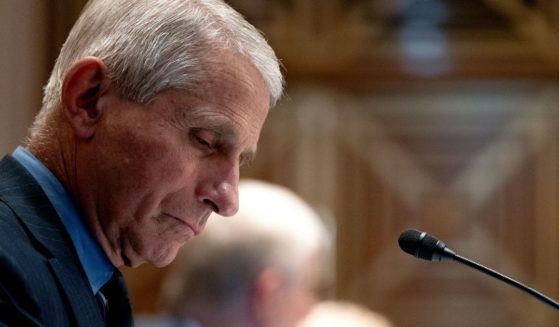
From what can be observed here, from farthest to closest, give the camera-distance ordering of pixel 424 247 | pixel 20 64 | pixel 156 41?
pixel 20 64
pixel 424 247
pixel 156 41

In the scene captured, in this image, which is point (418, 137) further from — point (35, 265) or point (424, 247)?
point (35, 265)

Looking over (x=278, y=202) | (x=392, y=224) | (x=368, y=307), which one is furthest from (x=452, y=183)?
(x=278, y=202)

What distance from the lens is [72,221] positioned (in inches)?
75.6

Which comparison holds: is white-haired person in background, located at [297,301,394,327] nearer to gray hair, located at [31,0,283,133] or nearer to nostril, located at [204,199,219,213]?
nostril, located at [204,199,219,213]

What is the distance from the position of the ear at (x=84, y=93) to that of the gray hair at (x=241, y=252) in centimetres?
120

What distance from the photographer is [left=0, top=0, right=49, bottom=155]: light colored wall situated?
5.56m

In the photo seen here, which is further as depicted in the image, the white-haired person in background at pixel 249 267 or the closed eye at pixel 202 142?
the white-haired person in background at pixel 249 267

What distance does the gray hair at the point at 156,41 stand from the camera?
1.92 m

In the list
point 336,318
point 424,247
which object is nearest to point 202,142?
point 424,247

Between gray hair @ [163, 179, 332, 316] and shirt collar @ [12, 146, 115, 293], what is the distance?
3.84 feet

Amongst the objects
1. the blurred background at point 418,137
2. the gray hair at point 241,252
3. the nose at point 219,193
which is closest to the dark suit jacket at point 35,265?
the nose at point 219,193

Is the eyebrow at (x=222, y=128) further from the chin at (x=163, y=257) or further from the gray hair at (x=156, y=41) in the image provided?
the chin at (x=163, y=257)

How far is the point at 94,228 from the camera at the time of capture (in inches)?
76.9

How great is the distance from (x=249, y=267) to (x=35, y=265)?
146 centimetres
